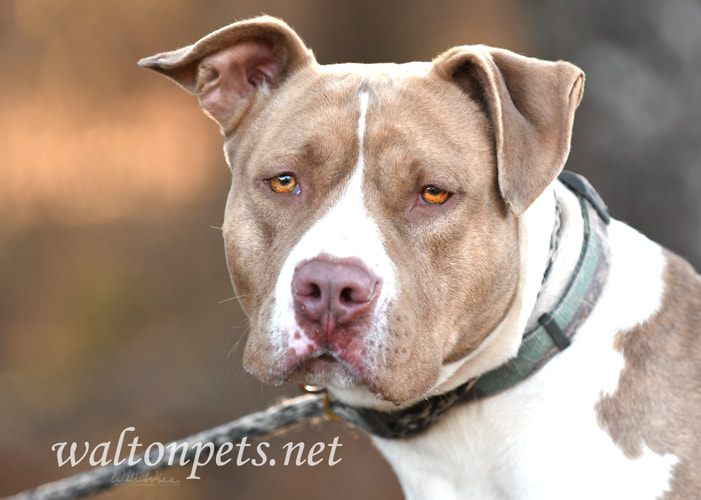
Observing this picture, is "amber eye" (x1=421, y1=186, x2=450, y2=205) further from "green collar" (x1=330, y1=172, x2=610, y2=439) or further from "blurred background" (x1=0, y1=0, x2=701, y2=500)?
"blurred background" (x1=0, y1=0, x2=701, y2=500)

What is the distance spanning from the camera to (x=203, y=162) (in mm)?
9273

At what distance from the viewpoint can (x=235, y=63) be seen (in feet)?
12.7

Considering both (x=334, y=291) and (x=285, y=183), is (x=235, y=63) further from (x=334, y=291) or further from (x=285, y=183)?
(x=334, y=291)

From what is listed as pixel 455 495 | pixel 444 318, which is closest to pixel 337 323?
pixel 444 318

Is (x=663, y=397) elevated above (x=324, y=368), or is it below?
below

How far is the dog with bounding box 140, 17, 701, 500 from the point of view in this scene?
3.08 metres

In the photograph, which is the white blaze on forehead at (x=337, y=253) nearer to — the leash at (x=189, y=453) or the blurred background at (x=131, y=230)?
the leash at (x=189, y=453)

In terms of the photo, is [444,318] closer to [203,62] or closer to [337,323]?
[337,323]

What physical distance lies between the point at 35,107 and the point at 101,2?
49.4 inches

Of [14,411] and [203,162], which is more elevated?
[203,162]

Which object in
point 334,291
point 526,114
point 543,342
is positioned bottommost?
point 543,342

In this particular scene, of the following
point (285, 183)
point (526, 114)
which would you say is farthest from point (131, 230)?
point (526, 114)

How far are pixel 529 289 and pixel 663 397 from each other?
63cm

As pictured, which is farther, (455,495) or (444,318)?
(455,495)
